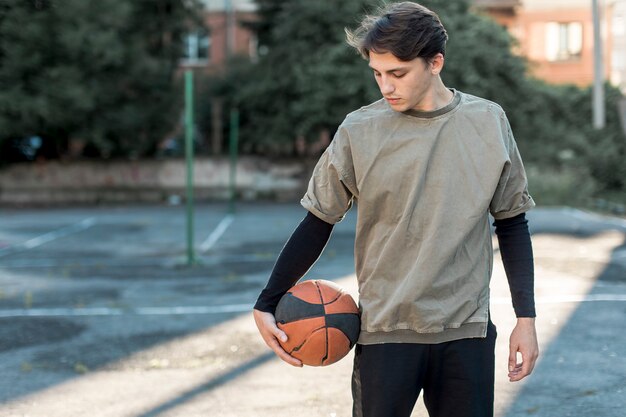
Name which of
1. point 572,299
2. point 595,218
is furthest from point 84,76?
point 572,299

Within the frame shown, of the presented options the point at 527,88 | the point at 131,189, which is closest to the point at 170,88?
the point at 131,189

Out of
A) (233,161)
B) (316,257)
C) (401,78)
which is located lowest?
(233,161)

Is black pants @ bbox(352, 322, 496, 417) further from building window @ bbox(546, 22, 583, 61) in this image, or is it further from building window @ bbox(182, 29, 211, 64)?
building window @ bbox(546, 22, 583, 61)

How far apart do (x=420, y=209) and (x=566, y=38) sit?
37648 mm

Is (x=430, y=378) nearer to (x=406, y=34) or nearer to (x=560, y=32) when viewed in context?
(x=406, y=34)

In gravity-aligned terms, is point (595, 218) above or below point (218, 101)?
below

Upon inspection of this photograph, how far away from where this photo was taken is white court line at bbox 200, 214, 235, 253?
578 inches

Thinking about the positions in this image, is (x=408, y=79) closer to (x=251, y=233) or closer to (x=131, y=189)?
(x=251, y=233)

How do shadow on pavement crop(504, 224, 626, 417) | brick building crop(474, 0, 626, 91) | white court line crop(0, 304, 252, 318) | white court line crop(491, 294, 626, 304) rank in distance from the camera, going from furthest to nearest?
brick building crop(474, 0, 626, 91)
white court line crop(0, 304, 252, 318)
white court line crop(491, 294, 626, 304)
shadow on pavement crop(504, 224, 626, 417)

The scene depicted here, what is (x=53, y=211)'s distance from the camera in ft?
79.4

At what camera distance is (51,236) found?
17219mm

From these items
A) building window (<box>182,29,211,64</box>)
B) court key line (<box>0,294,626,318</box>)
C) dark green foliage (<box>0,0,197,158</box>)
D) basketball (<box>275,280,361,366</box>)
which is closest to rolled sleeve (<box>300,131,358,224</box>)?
basketball (<box>275,280,361,366</box>)

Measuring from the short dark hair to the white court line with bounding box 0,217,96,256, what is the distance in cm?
1276

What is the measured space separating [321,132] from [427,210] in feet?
78.7
